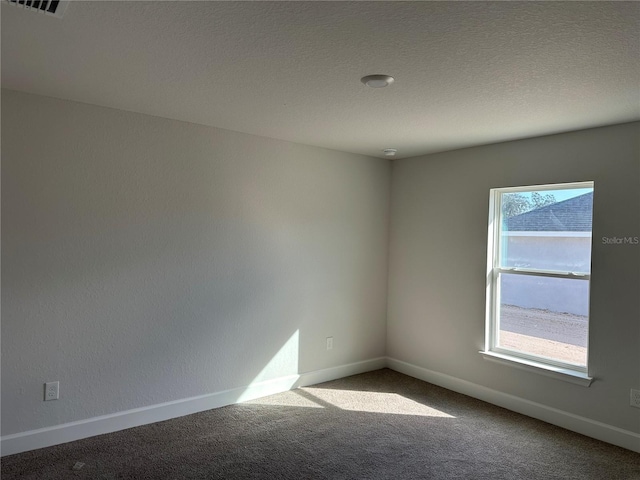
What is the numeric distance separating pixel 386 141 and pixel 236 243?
159 cm

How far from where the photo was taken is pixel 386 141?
3.90 metres

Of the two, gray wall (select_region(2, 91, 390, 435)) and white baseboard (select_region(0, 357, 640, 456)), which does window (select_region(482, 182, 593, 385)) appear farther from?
gray wall (select_region(2, 91, 390, 435))

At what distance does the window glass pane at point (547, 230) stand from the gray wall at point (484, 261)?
0.14 m

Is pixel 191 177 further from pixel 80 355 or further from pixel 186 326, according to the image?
pixel 80 355

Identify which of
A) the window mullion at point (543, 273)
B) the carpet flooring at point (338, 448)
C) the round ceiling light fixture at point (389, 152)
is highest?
the round ceiling light fixture at point (389, 152)

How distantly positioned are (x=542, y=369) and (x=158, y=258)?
10.2 feet

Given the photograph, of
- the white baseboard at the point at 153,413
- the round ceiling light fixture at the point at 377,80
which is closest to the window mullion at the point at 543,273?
the white baseboard at the point at 153,413

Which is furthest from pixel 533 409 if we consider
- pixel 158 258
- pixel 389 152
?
pixel 158 258

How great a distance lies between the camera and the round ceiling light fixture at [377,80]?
92.7 inches

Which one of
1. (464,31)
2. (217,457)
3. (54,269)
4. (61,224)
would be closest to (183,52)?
(464,31)

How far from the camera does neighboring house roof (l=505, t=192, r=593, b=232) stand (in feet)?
11.1

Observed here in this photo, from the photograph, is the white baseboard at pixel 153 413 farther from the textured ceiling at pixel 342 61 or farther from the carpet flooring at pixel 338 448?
the textured ceiling at pixel 342 61

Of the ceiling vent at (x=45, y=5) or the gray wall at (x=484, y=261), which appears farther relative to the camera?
the gray wall at (x=484, y=261)

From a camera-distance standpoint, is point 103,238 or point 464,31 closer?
point 464,31
